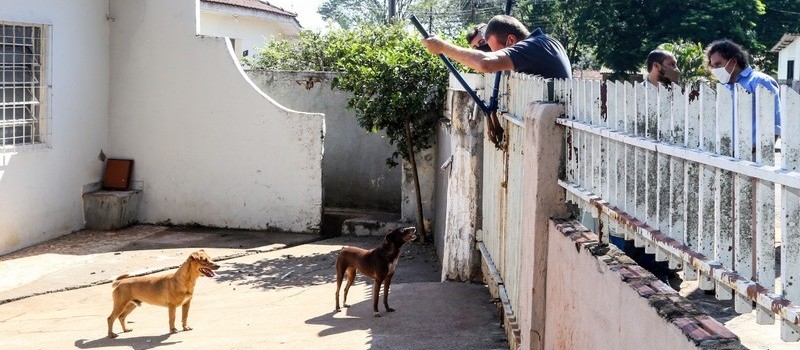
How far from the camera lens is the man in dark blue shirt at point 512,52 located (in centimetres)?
539

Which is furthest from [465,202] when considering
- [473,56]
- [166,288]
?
[473,56]

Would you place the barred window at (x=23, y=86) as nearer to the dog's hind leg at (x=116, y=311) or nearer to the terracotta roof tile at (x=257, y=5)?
the dog's hind leg at (x=116, y=311)

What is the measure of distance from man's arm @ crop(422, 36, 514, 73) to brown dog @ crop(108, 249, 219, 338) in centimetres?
284

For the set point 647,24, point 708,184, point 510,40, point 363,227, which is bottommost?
point 363,227

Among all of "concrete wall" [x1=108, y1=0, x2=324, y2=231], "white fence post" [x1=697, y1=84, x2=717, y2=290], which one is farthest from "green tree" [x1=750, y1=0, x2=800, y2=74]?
"white fence post" [x1=697, y1=84, x2=717, y2=290]

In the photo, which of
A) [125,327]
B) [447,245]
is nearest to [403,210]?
[447,245]

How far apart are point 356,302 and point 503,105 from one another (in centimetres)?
237

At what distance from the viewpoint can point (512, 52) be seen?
583 centimetres

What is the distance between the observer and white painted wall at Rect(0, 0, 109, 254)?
1148 centimetres

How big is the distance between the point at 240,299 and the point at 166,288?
71.4 inches

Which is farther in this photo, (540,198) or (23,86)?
(23,86)

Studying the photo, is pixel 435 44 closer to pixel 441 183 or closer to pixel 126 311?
pixel 126 311

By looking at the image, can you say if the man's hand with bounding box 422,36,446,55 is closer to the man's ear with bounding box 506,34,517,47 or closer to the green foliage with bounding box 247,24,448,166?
the man's ear with bounding box 506,34,517,47

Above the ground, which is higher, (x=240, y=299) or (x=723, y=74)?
(x=723, y=74)
